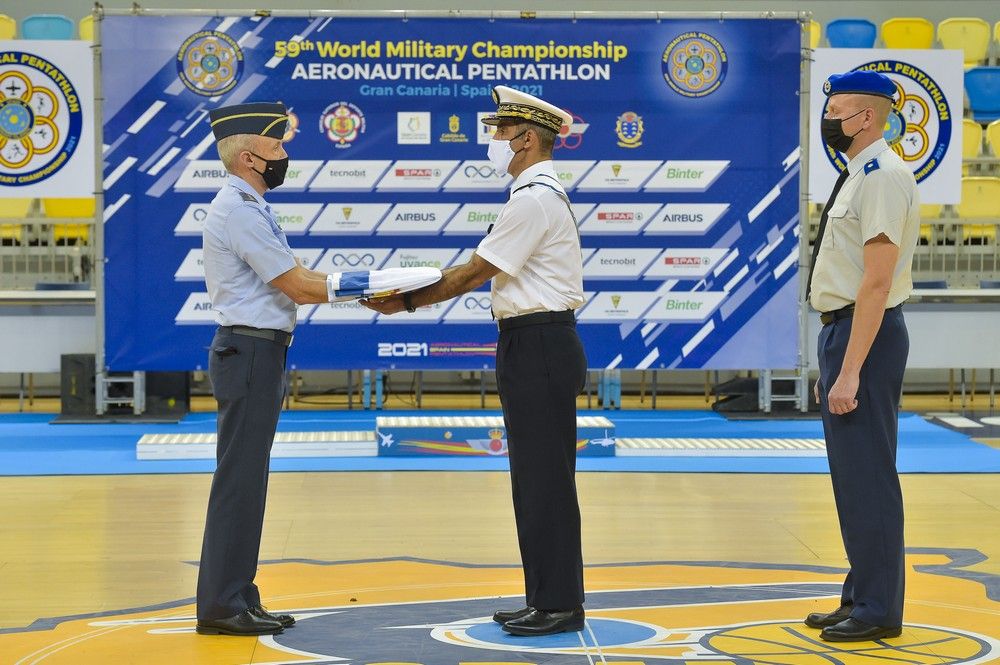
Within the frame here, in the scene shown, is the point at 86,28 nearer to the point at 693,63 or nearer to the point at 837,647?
the point at 693,63

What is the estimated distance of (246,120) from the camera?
4.21 metres

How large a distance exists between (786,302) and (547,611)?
602 cm

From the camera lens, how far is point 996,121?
12383 mm

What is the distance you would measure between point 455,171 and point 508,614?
18.9 ft

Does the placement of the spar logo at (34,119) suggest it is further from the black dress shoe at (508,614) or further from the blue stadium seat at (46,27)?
the black dress shoe at (508,614)

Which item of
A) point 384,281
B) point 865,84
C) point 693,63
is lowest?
point 384,281

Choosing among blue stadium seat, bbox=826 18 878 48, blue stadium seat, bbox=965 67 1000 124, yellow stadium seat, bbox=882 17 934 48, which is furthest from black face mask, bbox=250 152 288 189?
blue stadium seat, bbox=965 67 1000 124

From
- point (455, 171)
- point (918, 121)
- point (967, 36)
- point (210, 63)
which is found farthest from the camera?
point (967, 36)

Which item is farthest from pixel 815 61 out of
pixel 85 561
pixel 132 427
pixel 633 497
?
pixel 85 561

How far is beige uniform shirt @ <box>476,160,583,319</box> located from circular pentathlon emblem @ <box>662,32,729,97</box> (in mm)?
5651

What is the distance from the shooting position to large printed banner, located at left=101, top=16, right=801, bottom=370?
31.1ft

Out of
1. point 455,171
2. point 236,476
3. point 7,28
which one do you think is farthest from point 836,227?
point 7,28

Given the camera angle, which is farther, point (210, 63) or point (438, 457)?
point (210, 63)

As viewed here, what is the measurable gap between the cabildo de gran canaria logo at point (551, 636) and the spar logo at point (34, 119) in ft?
20.4
